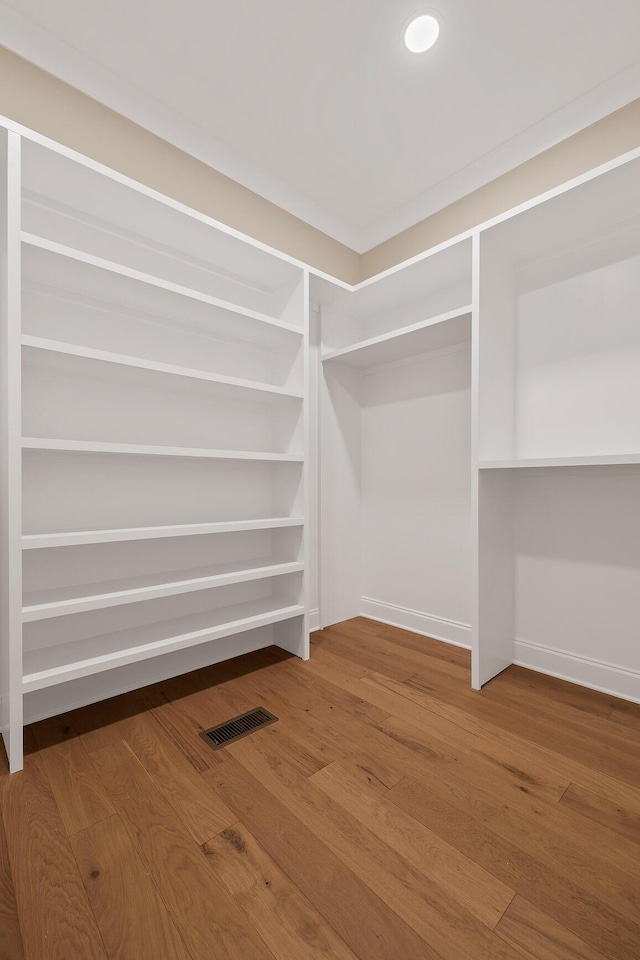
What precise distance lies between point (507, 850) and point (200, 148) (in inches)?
122

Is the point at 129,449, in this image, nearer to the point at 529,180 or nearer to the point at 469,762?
the point at 469,762

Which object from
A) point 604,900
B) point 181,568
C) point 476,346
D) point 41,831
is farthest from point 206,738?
point 476,346

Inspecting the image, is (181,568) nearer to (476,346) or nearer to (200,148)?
(476,346)

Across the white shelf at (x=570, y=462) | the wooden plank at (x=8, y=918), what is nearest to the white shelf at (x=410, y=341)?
the white shelf at (x=570, y=462)

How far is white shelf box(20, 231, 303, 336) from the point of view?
1.47 metres

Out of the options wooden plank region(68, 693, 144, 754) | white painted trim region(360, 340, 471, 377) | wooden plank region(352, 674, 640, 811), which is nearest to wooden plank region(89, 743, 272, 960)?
wooden plank region(68, 693, 144, 754)

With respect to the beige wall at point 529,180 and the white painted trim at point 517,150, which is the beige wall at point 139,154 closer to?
the white painted trim at point 517,150

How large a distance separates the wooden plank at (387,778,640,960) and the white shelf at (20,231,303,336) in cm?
201

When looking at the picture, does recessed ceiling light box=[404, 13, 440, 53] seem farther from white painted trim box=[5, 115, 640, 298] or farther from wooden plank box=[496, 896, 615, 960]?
wooden plank box=[496, 896, 615, 960]

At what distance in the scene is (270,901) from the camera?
96cm

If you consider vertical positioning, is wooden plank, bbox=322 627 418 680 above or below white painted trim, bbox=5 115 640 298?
below

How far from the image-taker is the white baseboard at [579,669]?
6.07ft

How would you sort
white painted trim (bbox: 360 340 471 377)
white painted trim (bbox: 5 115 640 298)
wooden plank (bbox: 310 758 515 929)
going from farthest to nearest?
white painted trim (bbox: 360 340 471 377) → white painted trim (bbox: 5 115 640 298) → wooden plank (bbox: 310 758 515 929)

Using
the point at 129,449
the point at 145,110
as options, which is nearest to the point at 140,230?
the point at 145,110
